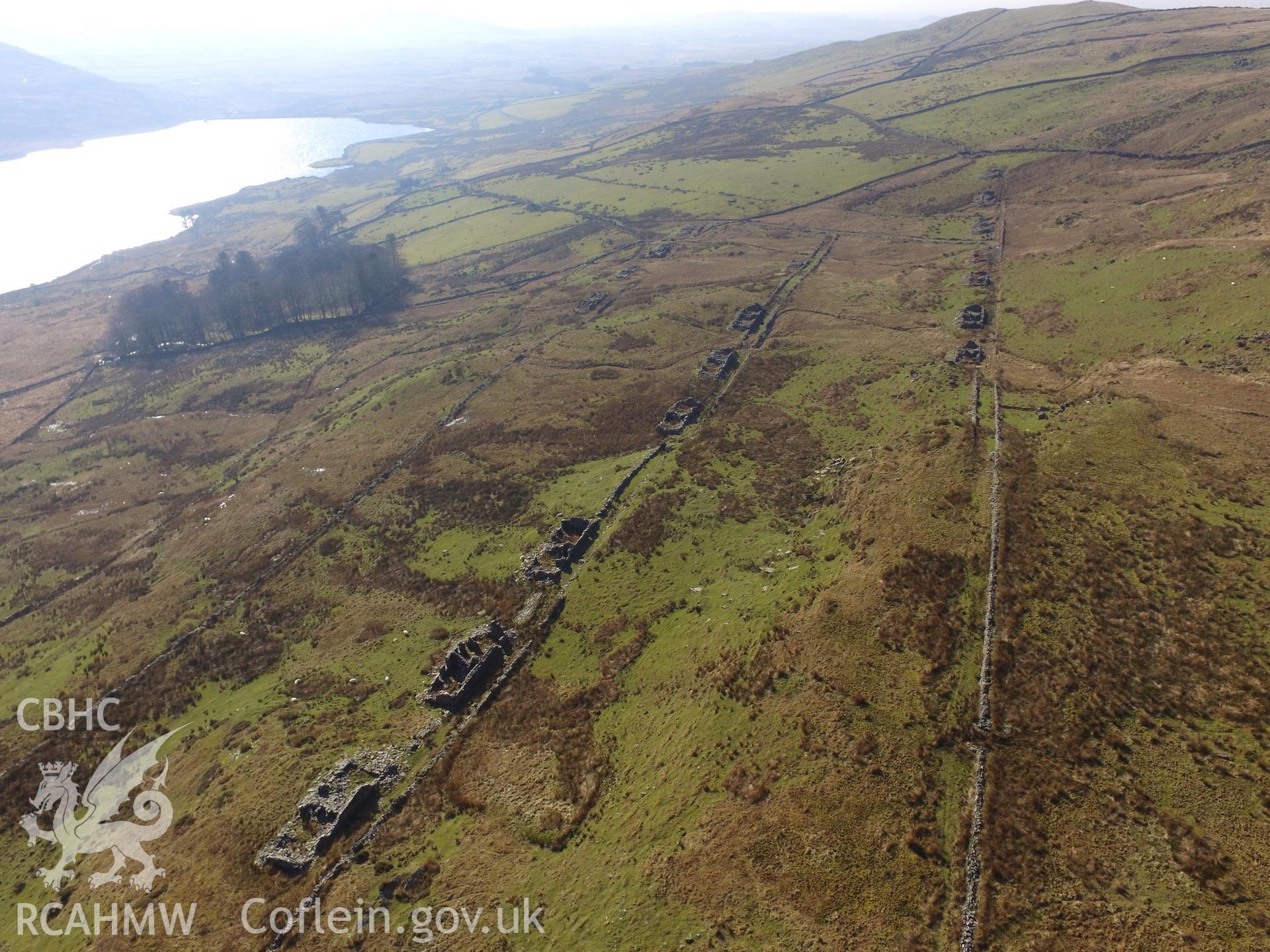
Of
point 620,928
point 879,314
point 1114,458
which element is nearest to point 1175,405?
point 1114,458

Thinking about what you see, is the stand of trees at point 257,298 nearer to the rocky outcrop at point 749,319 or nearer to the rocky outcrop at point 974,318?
the rocky outcrop at point 749,319

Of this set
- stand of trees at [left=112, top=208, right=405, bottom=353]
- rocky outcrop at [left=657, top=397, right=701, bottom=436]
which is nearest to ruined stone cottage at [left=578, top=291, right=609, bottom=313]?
rocky outcrop at [left=657, top=397, right=701, bottom=436]

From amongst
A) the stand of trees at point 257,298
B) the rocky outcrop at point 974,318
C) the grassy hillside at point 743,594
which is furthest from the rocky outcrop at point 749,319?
the stand of trees at point 257,298

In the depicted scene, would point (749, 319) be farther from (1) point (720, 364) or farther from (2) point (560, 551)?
(2) point (560, 551)

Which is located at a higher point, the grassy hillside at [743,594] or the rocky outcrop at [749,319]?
the rocky outcrop at [749,319]

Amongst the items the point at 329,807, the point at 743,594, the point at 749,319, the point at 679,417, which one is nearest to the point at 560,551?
the point at 743,594

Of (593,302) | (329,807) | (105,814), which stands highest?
(593,302)

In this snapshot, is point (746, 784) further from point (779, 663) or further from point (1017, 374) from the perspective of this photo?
point (1017, 374)
